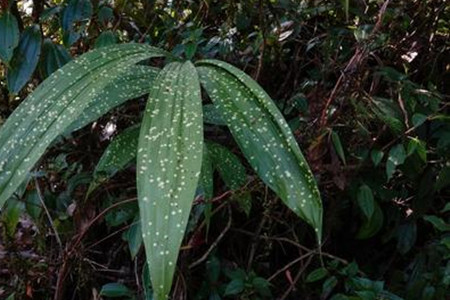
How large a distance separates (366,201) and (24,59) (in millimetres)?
675

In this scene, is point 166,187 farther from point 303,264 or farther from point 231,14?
point 231,14

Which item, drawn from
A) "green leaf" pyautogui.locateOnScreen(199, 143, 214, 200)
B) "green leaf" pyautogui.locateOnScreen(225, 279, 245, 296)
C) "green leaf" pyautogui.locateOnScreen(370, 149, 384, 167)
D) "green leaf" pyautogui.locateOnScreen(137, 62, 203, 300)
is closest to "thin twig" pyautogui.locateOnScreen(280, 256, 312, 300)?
"green leaf" pyautogui.locateOnScreen(225, 279, 245, 296)

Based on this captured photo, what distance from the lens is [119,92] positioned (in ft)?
2.97

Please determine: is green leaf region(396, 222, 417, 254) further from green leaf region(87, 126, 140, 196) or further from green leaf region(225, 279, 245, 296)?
green leaf region(87, 126, 140, 196)

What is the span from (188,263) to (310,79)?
47cm

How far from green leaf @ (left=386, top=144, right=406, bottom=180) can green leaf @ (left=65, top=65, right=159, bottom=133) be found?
532 mm

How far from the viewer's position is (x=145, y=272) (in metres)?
1.19

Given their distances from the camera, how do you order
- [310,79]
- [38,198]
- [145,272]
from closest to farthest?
[145,272]
[38,198]
[310,79]

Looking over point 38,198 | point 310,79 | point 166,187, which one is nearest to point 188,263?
point 38,198

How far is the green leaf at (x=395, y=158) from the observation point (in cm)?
127

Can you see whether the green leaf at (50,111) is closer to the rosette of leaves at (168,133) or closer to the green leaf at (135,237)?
the rosette of leaves at (168,133)

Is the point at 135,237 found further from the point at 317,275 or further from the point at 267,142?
the point at 267,142

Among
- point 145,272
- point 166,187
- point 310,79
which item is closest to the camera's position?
point 166,187

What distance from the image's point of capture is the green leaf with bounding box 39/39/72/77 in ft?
4.07
